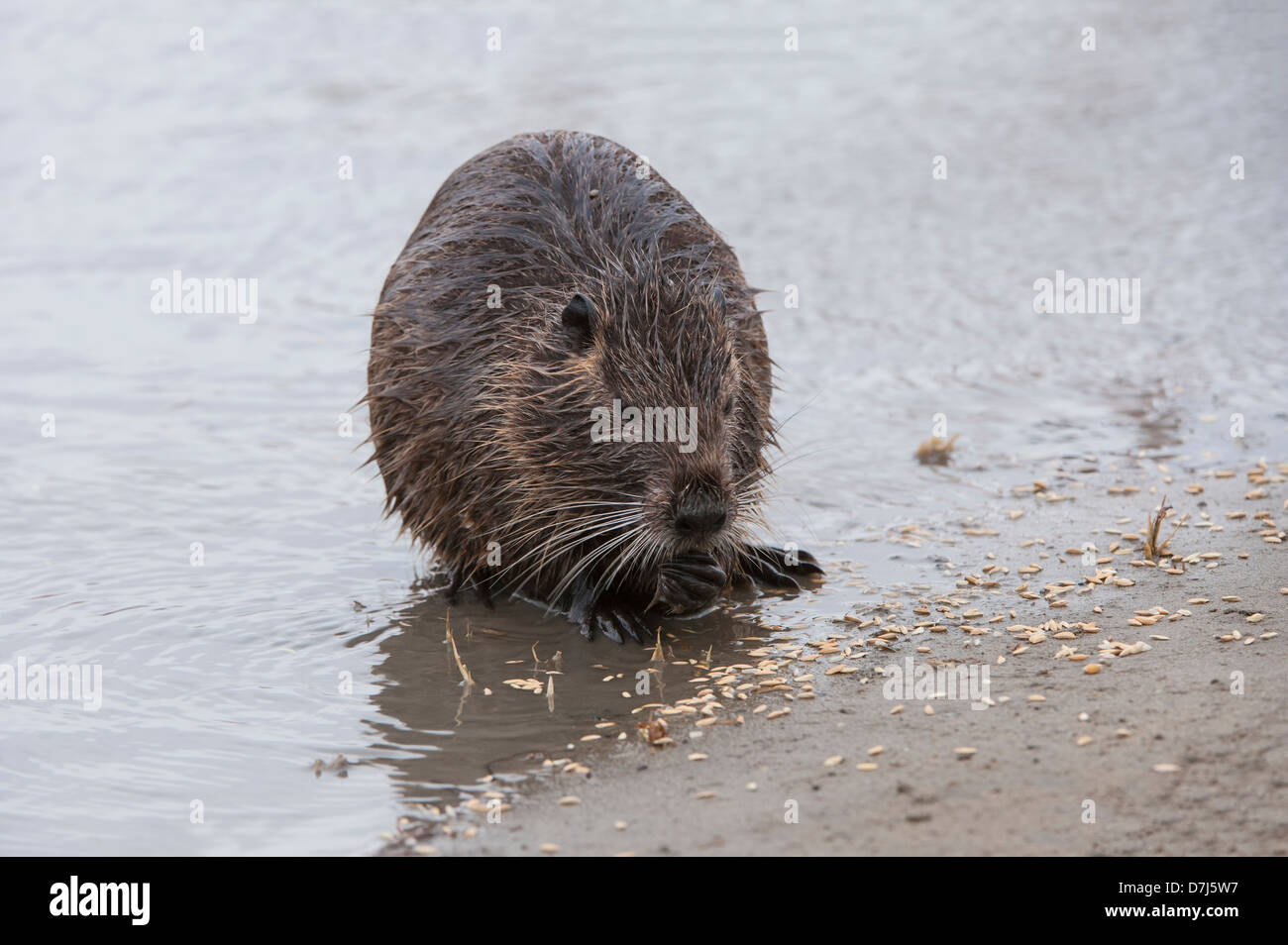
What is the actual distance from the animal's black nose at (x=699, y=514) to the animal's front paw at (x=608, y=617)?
0.58 metres

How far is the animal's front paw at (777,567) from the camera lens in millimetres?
5551

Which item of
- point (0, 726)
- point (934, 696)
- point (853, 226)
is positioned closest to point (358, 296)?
point (853, 226)

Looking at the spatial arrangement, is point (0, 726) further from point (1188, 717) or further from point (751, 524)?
point (1188, 717)

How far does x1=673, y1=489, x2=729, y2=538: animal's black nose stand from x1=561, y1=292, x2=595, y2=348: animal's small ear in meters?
0.70

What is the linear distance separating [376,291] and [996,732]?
263 inches

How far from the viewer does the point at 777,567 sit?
5613 mm

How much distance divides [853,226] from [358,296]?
11.6 ft

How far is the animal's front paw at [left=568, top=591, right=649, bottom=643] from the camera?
16.7ft
